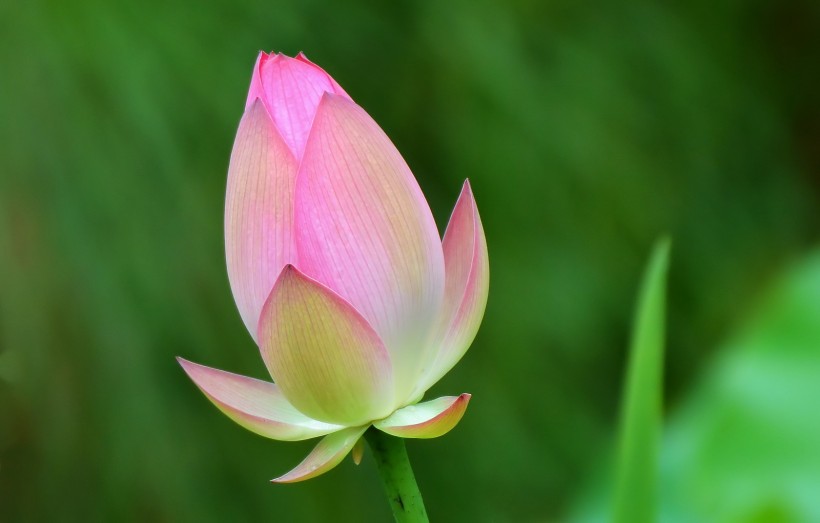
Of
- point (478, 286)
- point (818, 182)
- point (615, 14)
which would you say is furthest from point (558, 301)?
point (478, 286)

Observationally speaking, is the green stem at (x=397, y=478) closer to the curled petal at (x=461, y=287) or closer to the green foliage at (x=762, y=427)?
the curled petal at (x=461, y=287)

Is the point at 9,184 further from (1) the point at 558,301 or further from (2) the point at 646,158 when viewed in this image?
(2) the point at 646,158

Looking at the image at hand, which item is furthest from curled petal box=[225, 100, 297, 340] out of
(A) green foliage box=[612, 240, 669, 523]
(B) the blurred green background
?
(B) the blurred green background

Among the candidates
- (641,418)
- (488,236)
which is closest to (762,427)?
(488,236)

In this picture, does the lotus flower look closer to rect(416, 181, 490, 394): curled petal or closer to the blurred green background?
rect(416, 181, 490, 394): curled petal

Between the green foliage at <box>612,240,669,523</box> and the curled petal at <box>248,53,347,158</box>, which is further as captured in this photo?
the green foliage at <box>612,240,669,523</box>

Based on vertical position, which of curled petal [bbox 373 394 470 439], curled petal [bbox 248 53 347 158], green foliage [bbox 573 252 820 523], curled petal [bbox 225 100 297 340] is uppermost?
green foliage [bbox 573 252 820 523]
